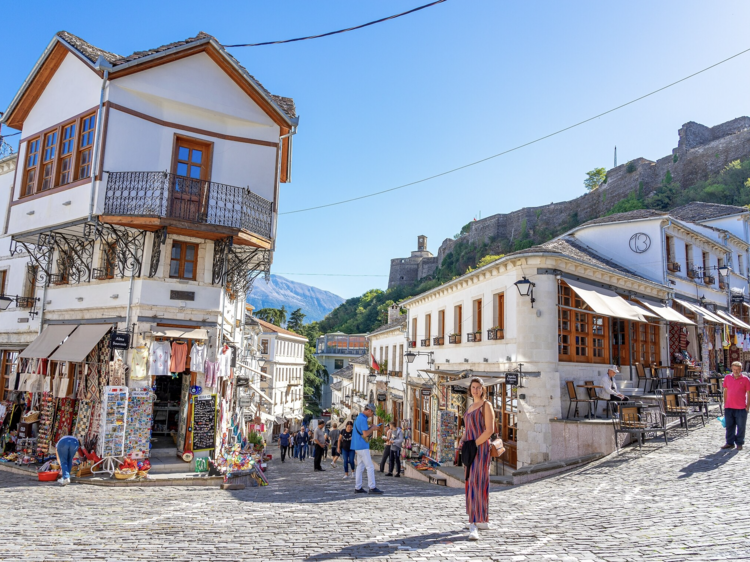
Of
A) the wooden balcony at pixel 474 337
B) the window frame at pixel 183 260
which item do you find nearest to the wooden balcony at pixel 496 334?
the wooden balcony at pixel 474 337

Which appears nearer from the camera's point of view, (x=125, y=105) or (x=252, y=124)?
(x=125, y=105)

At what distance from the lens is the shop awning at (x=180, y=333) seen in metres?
12.9

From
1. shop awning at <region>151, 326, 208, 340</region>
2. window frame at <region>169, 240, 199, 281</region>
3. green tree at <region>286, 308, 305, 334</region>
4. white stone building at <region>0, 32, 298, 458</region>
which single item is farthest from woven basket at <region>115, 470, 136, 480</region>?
green tree at <region>286, 308, 305, 334</region>

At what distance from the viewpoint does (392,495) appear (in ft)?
32.1

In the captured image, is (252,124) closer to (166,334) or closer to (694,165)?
(166,334)

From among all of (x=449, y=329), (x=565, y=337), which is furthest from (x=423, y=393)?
(x=565, y=337)

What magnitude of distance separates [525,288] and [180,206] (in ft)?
31.0

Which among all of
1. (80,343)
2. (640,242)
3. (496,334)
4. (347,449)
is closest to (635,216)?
(640,242)

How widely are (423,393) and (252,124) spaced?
1205 cm

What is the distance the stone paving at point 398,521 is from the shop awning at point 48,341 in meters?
4.33

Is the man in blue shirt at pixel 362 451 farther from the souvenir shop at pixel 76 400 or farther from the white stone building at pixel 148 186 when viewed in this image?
the souvenir shop at pixel 76 400

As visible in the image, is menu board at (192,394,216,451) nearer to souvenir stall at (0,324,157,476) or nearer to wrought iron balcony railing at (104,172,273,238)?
souvenir stall at (0,324,157,476)

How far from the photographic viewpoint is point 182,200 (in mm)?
13297

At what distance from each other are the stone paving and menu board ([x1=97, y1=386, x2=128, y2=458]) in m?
1.26
